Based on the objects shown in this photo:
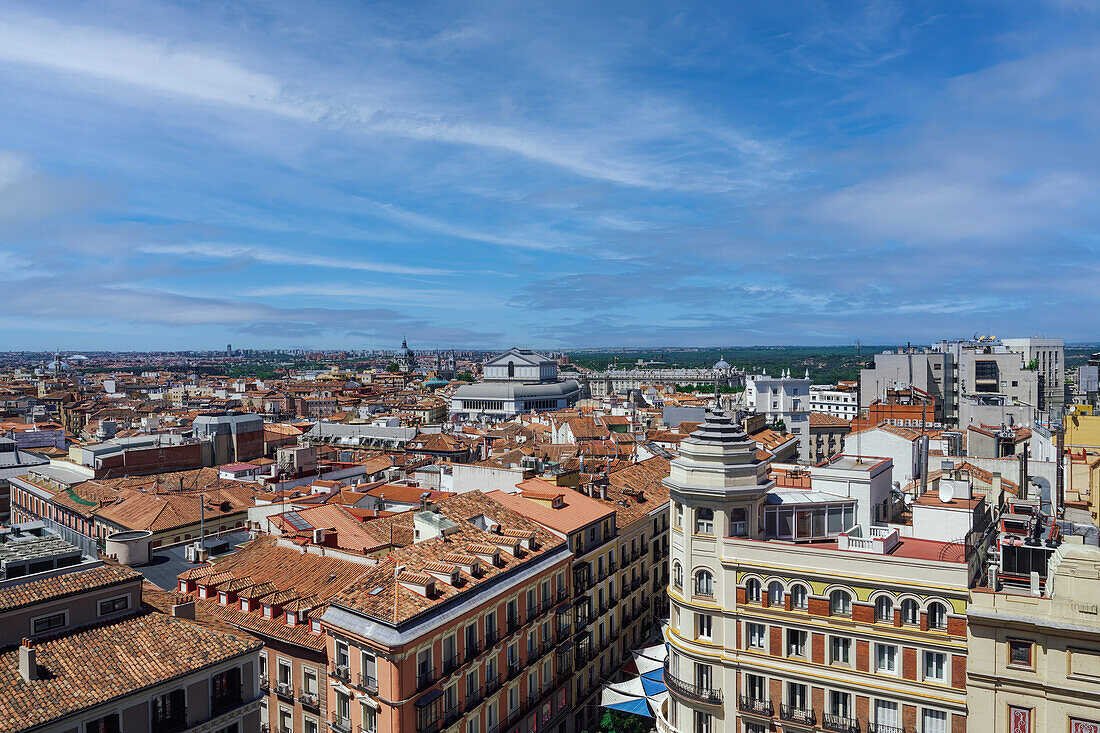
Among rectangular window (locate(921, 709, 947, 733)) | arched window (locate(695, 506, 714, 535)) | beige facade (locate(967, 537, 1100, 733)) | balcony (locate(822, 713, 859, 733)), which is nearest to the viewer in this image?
beige facade (locate(967, 537, 1100, 733))

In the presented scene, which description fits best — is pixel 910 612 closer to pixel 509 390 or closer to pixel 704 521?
pixel 704 521

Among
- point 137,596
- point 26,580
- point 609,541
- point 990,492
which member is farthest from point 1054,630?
point 26,580

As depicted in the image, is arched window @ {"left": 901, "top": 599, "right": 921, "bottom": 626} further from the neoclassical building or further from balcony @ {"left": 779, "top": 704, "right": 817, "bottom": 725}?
the neoclassical building

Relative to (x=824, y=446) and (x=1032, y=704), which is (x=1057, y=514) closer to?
(x=1032, y=704)

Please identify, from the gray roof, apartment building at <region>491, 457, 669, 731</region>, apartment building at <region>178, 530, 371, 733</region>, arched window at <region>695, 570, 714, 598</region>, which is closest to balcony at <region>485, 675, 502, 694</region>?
apartment building at <region>178, 530, 371, 733</region>

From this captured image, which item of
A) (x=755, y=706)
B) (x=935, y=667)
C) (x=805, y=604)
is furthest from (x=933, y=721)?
(x=755, y=706)
